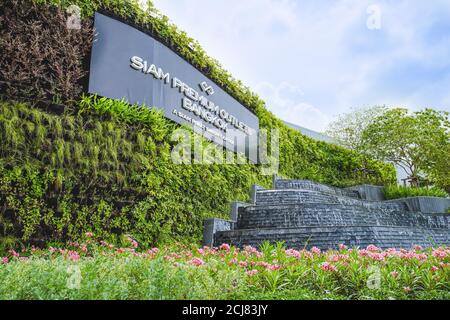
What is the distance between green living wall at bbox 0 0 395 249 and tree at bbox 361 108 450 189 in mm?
8565

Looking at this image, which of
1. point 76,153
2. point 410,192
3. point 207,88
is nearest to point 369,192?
point 410,192

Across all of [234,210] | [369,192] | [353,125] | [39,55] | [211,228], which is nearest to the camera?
[39,55]

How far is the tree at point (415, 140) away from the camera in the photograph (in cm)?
1366

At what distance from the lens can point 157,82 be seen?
8.56 m

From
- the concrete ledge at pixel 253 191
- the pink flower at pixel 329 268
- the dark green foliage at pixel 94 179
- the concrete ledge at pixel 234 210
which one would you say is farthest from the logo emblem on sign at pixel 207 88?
the pink flower at pixel 329 268

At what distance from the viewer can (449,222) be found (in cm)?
987

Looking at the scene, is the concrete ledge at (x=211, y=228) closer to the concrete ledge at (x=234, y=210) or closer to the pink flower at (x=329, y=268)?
the concrete ledge at (x=234, y=210)

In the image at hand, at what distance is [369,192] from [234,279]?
11.4 m

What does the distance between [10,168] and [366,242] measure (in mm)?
5760

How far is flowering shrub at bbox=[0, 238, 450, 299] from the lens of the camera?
281cm

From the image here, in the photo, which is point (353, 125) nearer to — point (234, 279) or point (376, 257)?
point (376, 257)

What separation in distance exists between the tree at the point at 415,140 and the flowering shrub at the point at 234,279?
1049 cm

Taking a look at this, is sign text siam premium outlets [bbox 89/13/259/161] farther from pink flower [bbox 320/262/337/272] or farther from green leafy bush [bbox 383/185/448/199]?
green leafy bush [bbox 383/185/448/199]

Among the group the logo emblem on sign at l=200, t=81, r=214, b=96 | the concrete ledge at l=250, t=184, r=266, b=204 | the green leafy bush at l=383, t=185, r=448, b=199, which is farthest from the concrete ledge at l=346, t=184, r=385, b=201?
the logo emblem on sign at l=200, t=81, r=214, b=96
